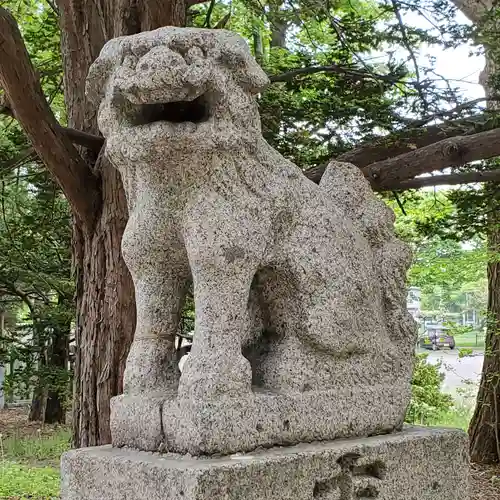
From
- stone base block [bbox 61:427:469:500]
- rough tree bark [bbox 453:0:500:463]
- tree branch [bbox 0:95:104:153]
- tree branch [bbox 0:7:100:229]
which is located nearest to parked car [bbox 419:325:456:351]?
rough tree bark [bbox 453:0:500:463]

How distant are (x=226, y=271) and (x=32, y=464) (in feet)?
20.6

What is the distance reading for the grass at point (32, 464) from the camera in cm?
576

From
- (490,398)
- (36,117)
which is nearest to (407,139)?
(36,117)

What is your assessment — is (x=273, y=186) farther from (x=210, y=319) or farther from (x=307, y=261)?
(x=210, y=319)

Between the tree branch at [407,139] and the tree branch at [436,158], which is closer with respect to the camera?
the tree branch at [436,158]

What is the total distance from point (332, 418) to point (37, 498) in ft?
13.4

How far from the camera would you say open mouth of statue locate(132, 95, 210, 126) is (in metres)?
2.05

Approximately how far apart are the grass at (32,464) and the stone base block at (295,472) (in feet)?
12.4

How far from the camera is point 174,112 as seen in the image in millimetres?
2094

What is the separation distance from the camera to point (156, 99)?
1946 millimetres

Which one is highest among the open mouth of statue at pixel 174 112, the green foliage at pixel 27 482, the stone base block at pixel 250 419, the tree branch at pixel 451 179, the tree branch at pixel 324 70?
the tree branch at pixel 324 70

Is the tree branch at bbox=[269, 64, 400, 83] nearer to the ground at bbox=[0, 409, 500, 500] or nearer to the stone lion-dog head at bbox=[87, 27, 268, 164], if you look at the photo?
the stone lion-dog head at bbox=[87, 27, 268, 164]

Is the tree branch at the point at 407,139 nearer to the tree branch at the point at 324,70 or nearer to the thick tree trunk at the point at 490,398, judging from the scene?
the tree branch at the point at 324,70

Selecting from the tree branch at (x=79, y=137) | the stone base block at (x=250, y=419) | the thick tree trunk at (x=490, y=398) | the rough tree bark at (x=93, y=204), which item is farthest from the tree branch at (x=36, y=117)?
the thick tree trunk at (x=490, y=398)
